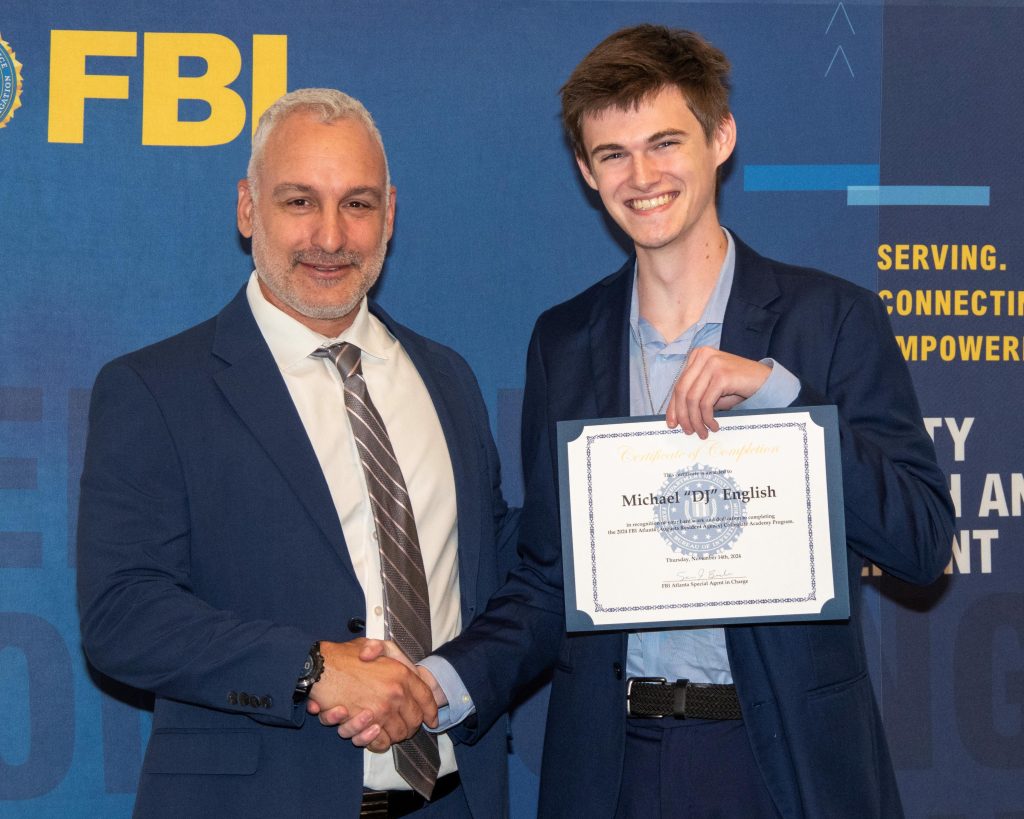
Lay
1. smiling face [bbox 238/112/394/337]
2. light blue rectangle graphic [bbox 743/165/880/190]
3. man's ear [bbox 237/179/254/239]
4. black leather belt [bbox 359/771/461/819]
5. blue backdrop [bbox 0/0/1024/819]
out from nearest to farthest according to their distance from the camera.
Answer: black leather belt [bbox 359/771/461/819], smiling face [bbox 238/112/394/337], man's ear [bbox 237/179/254/239], blue backdrop [bbox 0/0/1024/819], light blue rectangle graphic [bbox 743/165/880/190]

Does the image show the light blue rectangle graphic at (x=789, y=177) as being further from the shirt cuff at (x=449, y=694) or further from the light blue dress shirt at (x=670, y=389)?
the shirt cuff at (x=449, y=694)

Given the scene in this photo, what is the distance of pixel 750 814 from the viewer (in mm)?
2268

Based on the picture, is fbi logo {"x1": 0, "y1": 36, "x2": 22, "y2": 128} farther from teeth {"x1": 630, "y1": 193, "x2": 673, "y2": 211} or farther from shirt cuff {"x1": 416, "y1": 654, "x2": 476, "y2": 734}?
shirt cuff {"x1": 416, "y1": 654, "x2": 476, "y2": 734}

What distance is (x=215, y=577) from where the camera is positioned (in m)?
2.44

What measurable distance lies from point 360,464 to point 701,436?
2.62 feet

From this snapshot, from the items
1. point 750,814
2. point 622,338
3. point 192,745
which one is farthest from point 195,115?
point 750,814

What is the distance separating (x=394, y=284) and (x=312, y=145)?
98 cm

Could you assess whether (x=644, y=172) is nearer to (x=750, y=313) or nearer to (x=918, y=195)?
(x=750, y=313)

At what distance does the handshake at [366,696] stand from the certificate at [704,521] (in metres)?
0.39

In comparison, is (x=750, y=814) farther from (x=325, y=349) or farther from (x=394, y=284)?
(x=394, y=284)

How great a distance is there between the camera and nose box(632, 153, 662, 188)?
96.6 inches

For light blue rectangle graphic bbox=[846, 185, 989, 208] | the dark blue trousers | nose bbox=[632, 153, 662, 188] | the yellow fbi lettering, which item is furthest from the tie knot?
light blue rectangle graphic bbox=[846, 185, 989, 208]

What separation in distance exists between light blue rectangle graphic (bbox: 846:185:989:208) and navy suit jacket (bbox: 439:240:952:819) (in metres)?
1.31

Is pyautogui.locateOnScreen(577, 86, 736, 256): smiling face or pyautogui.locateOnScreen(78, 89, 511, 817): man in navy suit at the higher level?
pyautogui.locateOnScreen(577, 86, 736, 256): smiling face
